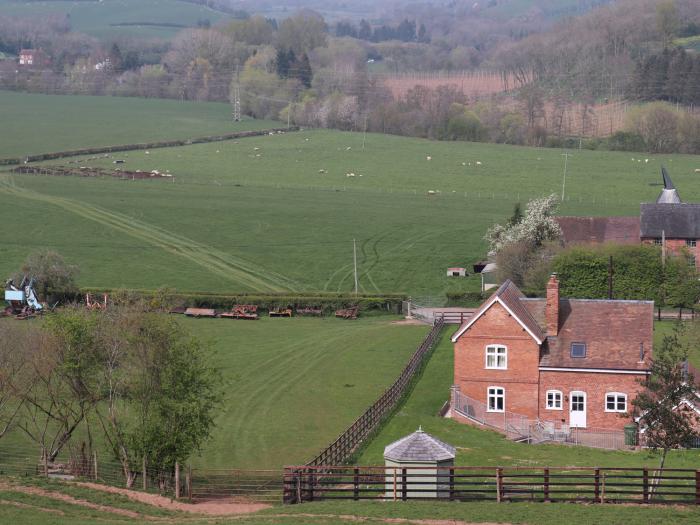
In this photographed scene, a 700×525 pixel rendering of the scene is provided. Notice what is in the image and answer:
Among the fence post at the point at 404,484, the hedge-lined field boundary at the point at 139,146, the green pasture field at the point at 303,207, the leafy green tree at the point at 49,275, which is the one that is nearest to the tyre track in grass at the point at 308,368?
the fence post at the point at 404,484

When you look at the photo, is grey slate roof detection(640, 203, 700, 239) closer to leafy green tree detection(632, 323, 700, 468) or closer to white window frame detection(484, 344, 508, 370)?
white window frame detection(484, 344, 508, 370)

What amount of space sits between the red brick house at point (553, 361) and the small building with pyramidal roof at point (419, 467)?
50.7ft

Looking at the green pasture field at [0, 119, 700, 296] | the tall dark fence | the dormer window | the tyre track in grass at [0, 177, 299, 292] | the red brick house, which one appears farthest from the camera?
the green pasture field at [0, 119, 700, 296]

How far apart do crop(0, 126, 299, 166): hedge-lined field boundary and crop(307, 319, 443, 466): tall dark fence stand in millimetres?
88965

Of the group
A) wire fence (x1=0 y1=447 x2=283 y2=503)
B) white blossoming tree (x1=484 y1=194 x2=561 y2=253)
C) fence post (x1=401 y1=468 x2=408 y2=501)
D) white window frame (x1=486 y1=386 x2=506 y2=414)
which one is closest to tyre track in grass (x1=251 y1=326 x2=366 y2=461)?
wire fence (x1=0 y1=447 x2=283 y2=503)

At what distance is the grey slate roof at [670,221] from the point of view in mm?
84062

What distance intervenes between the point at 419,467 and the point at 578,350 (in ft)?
63.6

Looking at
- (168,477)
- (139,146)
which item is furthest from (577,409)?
(139,146)

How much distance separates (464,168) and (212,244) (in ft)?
169

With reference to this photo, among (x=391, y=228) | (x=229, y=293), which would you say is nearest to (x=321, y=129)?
(x=391, y=228)

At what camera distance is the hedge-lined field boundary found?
14500cm

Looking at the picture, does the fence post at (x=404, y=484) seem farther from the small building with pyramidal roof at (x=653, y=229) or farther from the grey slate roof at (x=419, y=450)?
the small building with pyramidal roof at (x=653, y=229)

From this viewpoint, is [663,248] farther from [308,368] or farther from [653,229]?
[308,368]

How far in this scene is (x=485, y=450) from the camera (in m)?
44.4
